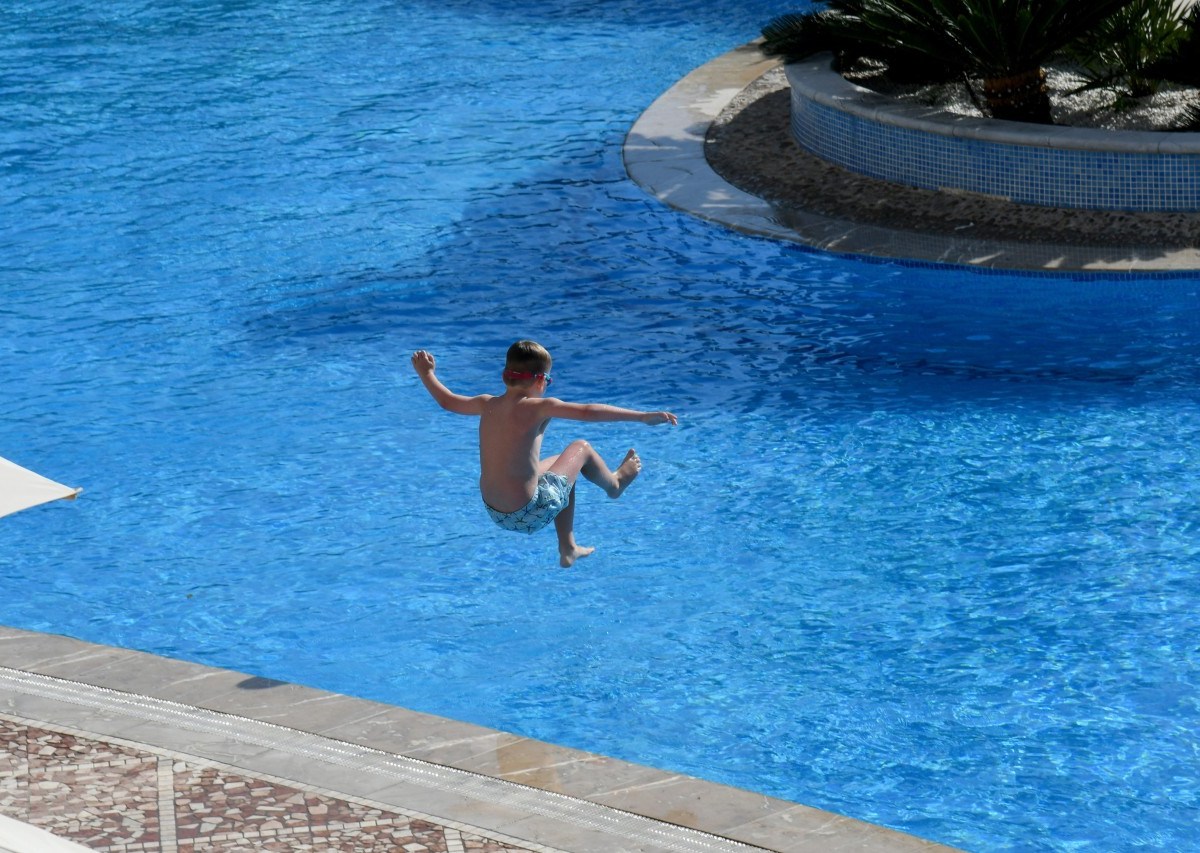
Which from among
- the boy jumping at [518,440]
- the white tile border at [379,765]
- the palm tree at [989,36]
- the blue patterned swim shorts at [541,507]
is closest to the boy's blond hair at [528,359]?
the boy jumping at [518,440]

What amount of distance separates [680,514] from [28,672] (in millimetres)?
3990

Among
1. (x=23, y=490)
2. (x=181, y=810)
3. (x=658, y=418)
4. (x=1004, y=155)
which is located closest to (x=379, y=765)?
(x=181, y=810)

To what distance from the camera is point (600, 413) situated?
733 centimetres

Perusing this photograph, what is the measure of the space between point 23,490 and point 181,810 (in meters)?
1.85

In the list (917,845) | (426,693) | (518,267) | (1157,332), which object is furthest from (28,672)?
(1157,332)

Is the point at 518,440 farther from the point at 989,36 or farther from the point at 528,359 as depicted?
the point at 989,36

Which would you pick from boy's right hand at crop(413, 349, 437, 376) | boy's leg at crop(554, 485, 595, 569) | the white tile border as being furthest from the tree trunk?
the white tile border

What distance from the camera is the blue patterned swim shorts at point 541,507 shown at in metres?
7.86

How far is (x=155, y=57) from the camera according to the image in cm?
2098

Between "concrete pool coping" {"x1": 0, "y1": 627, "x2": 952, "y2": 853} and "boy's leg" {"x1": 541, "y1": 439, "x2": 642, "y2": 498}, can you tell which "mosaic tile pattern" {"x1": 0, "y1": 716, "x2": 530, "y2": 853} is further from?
"boy's leg" {"x1": 541, "y1": 439, "x2": 642, "y2": 498}

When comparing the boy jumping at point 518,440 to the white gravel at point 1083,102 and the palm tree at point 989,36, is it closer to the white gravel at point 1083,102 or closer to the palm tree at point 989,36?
the palm tree at point 989,36

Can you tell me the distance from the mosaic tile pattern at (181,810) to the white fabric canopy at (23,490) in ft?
3.52

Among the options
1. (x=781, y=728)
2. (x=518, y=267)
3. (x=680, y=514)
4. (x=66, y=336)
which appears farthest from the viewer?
(x=518, y=267)

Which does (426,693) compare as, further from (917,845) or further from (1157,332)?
(1157,332)
